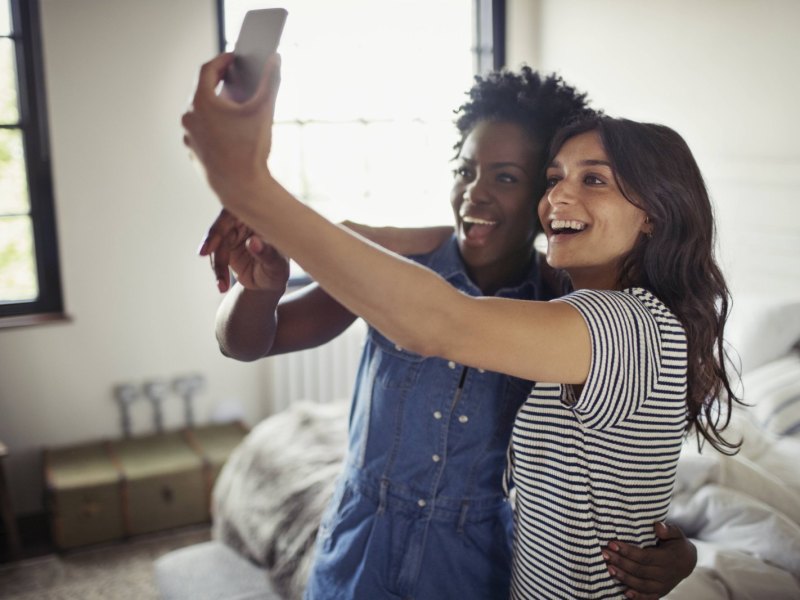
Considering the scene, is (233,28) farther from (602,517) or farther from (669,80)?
(602,517)

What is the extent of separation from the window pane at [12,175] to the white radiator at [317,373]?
1.20 metres

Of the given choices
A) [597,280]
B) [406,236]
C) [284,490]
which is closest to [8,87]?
[284,490]

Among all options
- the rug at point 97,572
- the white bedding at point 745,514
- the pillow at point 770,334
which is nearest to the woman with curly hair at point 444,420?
the white bedding at point 745,514

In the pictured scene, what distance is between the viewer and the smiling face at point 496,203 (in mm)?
1177

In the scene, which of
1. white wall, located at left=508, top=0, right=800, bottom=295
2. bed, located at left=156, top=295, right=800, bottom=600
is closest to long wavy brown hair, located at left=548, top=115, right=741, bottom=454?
bed, located at left=156, top=295, right=800, bottom=600

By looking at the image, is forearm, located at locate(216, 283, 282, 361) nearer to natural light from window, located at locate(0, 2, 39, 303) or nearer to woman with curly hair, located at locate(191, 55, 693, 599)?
woman with curly hair, located at locate(191, 55, 693, 599)

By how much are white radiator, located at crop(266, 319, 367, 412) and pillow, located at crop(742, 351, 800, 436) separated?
72.4 inches

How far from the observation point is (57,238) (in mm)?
3129

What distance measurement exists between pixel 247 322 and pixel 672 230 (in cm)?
55

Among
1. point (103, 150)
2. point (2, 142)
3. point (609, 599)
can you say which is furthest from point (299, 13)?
point (609, 599)

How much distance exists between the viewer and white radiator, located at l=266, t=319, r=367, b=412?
3498 millimetres

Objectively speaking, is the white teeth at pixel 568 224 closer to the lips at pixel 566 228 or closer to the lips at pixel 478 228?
the lips at pixel 566 228

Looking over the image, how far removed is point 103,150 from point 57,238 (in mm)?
394

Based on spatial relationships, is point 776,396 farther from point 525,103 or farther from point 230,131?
point 230,131
